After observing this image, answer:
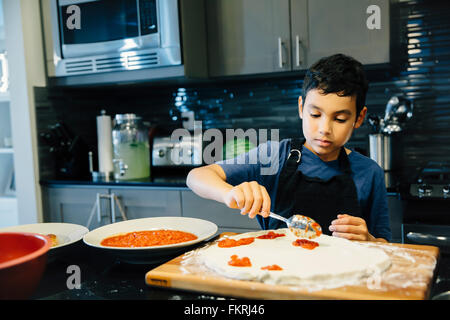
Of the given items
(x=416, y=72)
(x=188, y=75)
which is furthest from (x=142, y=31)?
(x=416, y=72)

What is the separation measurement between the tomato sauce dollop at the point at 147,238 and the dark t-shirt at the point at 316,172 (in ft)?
0.96

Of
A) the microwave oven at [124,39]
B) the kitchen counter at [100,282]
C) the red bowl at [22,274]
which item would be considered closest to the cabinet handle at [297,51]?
the microwave oven at [124,39]

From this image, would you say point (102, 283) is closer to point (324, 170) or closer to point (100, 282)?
point (100, 282)

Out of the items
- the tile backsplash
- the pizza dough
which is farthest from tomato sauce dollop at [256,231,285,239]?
the tile backsplash

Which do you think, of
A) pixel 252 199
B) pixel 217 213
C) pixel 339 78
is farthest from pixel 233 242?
pixel 217 213

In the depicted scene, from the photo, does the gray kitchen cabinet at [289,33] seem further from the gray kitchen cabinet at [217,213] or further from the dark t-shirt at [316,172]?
the dark t-shirt at [316,172]

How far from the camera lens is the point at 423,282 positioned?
2.41ft

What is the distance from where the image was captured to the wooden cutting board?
27.5 inches

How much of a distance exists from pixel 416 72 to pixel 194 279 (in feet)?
6.29

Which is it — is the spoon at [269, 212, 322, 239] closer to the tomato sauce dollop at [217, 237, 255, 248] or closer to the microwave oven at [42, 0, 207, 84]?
the tomato sauce dollop at [217, 237, 255, 248]

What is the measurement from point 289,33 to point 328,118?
111 cm

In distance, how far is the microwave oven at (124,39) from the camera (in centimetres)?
221

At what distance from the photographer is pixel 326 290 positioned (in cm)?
72

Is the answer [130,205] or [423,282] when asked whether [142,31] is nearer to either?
[130,205]
